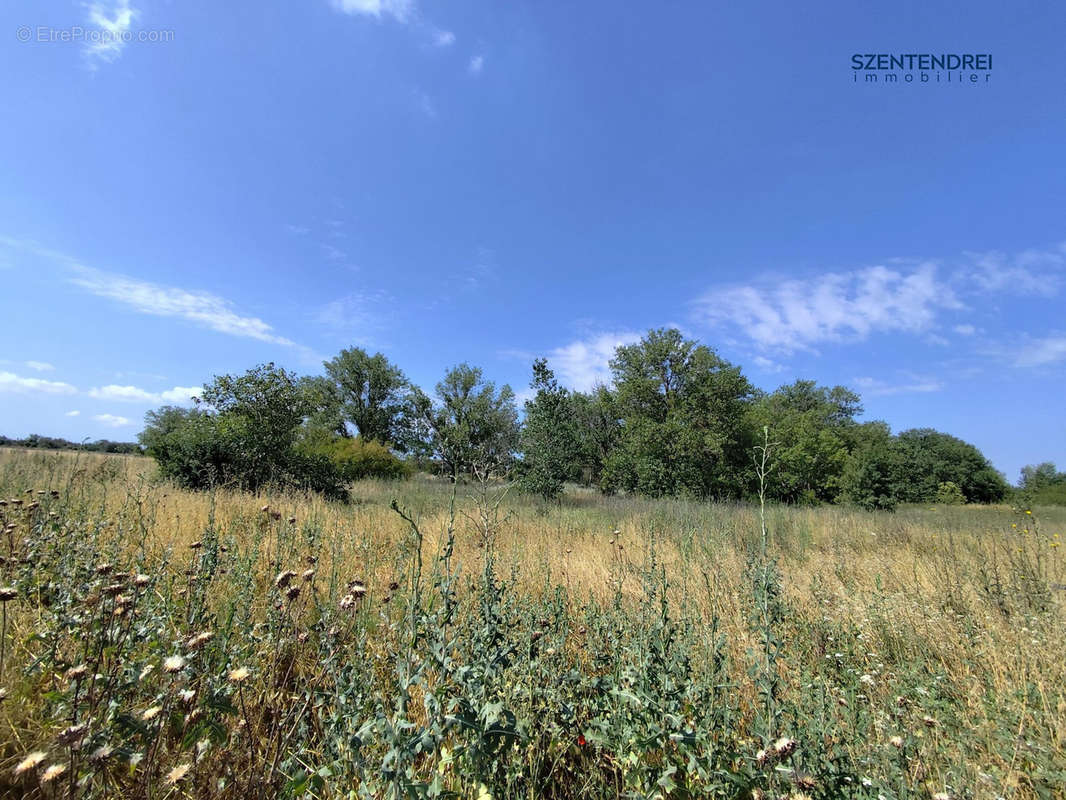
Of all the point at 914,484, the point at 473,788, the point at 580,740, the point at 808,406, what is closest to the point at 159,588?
the point at 473,788

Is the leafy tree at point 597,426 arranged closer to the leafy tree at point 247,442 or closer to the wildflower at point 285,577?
the leafy tree at point 247,442

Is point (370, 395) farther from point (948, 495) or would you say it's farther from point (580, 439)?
point (948, 495)

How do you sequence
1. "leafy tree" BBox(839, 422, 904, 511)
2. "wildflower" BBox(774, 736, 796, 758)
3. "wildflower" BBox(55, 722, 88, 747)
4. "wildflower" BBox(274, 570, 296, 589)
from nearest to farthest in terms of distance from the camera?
"wildflower" BBox(55, 722, 88, 747)
"wildflower" BBox(774, 736, 796, 758)
"wildflower" BBox(274, 570, 296, 589)
"leafy tree" BBox(839, 422, 904, 511)

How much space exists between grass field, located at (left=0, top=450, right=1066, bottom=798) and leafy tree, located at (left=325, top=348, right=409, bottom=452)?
31184 millimetres

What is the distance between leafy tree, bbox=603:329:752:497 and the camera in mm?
19672

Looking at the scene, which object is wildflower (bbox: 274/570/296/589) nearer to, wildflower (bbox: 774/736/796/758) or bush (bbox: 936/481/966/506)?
wildflower (bbox: 774/736/796/758)

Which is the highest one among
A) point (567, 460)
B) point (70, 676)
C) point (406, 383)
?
point (406, 383)

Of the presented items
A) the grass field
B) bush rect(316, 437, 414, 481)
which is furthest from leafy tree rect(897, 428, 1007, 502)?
bush rect(316, 437, 414, 481)

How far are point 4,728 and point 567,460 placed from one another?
11.6m

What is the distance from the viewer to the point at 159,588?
309 cm

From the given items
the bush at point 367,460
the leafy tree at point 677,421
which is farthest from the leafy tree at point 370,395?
the leafy tree at point 677,421

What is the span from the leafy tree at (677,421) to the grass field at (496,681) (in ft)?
48.6

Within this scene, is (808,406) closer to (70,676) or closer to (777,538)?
(777,538)

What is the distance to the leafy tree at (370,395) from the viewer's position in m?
34.7
